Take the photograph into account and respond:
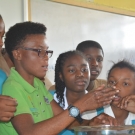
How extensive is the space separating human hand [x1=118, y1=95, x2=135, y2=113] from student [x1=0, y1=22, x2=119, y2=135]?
0.22 metres

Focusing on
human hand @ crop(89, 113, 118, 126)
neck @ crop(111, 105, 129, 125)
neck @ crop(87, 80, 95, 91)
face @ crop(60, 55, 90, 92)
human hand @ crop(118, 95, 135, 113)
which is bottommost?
neck @ crop(111, 105, 129, 125)

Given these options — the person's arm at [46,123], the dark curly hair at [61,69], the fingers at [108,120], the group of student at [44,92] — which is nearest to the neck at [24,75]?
the group of student at [44,92]

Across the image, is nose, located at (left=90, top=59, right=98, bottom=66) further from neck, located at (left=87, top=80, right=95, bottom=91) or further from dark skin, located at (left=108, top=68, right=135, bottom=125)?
dark skin, located at (left=108, top=68, right=135, bottom=125)

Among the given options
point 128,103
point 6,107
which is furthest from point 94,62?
point 6,107

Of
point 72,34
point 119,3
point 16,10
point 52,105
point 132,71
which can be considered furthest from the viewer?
point 119,3

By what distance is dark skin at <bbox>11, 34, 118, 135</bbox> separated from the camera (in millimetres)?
1015

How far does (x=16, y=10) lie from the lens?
2266mm

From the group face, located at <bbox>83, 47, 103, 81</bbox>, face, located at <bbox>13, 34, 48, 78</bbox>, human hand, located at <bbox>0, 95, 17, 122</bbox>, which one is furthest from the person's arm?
face, located at <bbox>83, 47, 103, 81</bbox>

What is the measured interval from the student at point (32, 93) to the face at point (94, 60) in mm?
563

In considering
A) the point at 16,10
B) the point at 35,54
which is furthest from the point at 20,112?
the point at 16,10

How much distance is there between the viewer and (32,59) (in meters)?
1.19

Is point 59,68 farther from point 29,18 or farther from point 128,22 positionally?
point 128,22

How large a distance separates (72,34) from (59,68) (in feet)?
3.16

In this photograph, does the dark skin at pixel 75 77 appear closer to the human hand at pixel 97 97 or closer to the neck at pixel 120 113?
the neck at pixel 120 113
